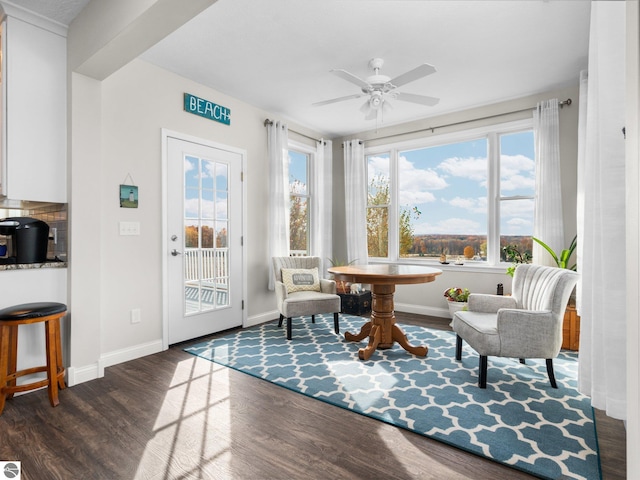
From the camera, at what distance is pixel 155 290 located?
3350 millimetres

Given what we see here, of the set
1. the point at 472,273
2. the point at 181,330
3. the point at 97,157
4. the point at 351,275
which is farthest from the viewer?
the point at 472,273

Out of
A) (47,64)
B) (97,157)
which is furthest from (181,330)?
(47,64)

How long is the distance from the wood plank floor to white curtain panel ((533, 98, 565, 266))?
2.11 meters

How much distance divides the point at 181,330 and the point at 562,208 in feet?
14.1

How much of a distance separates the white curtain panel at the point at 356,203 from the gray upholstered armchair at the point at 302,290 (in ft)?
3.38

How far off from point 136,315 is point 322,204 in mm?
3036

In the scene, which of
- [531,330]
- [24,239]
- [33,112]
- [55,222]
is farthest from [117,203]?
[531,330]

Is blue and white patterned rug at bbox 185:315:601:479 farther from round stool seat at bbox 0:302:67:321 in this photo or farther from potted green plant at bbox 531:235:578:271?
round stool seat at bbox 0:302:67:321

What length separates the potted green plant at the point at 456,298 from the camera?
427 centimetres

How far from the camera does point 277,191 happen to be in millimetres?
4500

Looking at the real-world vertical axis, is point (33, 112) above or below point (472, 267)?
above

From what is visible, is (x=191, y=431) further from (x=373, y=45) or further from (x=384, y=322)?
(x=373, y=45)

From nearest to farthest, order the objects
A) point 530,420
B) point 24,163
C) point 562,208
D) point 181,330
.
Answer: point 530,420 < point 24,163 < point 181,330 < point 562,208

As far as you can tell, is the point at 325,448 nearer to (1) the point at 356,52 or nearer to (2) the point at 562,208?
(1) the point at 356,52
